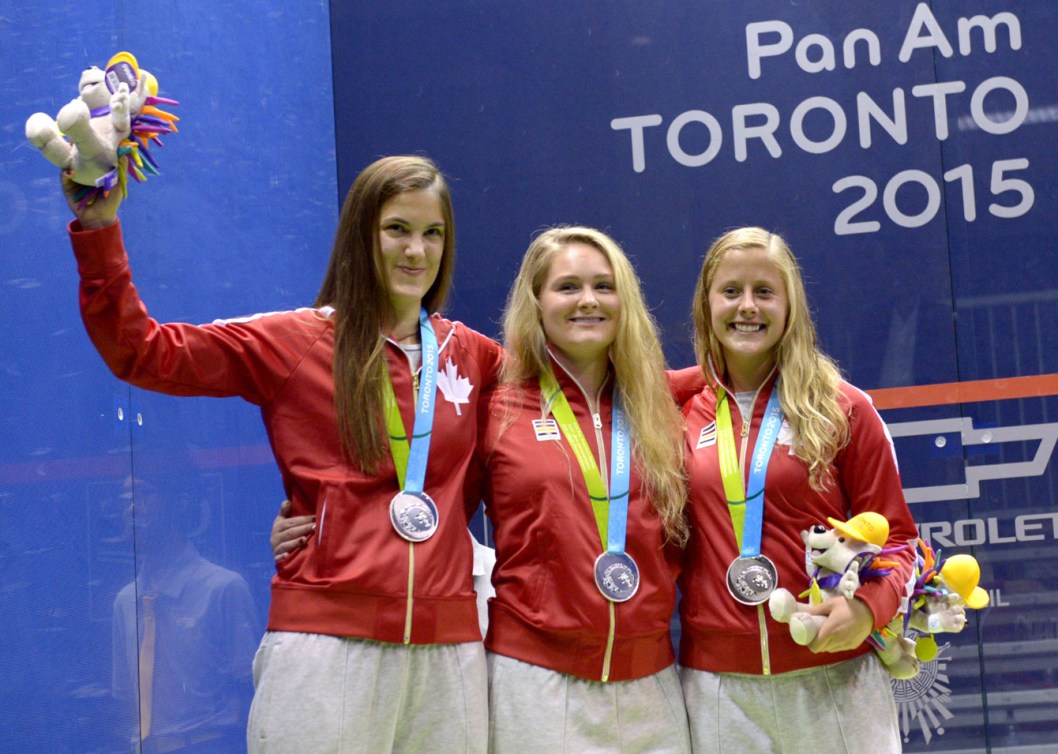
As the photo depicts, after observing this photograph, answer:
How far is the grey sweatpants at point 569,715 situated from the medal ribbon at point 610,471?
1.04 ft

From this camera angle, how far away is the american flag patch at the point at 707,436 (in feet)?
9.48

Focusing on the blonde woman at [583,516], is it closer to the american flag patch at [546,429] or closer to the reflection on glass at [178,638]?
the american flag patch at [546,429]

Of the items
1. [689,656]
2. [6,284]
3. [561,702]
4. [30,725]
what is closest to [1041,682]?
[689,656]

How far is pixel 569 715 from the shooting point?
2607mm

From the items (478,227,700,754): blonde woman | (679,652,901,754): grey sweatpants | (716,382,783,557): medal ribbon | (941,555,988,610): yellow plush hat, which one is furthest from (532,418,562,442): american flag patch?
(941,555,988,610): yellow plush hat

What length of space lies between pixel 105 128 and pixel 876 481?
1799 millimetres

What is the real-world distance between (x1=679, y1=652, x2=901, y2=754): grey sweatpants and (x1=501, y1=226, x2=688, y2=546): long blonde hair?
1.20 ft

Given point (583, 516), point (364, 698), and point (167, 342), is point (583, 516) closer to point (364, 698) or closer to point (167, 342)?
point (364, 698)

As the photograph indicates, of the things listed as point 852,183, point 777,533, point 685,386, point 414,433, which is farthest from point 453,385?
point 852,183

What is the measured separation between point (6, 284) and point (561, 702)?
60.3 inches

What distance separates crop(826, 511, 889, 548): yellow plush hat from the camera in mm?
2516

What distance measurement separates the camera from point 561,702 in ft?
8.57

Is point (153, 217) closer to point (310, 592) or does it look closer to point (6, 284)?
point (6, 284)

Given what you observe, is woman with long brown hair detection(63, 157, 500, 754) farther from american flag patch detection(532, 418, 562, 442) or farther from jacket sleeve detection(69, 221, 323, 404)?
american flag patch detection(532, 418, 562, 442)
